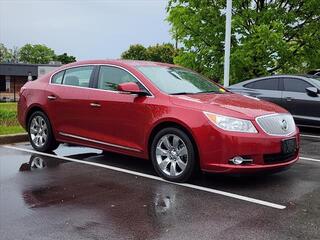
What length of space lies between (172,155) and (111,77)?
171cm

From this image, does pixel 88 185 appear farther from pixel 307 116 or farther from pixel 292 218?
pixel 307 116

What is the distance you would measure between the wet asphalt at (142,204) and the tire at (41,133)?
0.75 metres

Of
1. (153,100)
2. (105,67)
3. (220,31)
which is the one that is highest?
(220,31)

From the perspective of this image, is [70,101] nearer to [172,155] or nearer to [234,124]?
[172,155]

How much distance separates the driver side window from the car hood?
974 millimetres

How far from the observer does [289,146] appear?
6.12m

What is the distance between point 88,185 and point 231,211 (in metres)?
1.92

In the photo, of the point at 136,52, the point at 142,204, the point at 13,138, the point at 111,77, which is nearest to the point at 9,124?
the point at 13,138

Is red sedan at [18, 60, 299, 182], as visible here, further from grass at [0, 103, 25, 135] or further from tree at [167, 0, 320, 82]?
tree at [167, 0, 320, 82]

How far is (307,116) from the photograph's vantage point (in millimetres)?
10898

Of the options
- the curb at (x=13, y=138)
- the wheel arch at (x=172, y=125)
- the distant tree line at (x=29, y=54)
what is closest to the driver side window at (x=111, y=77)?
the wheel arch at (x=172, y=125)

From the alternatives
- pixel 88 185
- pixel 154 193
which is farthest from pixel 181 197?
pixel 88 185

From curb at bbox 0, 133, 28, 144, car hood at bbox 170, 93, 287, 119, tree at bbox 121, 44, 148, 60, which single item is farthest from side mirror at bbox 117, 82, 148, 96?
tree at bbox 121, 44, 148, 60

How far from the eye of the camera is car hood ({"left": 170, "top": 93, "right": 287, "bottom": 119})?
5.93 meters
